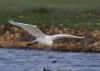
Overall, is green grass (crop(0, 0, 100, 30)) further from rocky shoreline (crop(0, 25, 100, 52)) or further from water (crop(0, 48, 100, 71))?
water (crop(0, 48, 100, 71))

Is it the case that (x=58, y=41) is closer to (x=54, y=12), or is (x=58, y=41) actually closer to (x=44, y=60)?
(x=44, y=60)

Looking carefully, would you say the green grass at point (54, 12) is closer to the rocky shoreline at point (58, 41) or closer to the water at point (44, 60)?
the rocky shoreline at point (58, 41)

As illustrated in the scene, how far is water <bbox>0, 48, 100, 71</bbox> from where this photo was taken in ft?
94.5

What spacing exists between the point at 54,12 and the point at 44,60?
12317mm

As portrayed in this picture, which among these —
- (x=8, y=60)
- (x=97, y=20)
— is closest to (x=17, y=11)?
(x=97, y=20)

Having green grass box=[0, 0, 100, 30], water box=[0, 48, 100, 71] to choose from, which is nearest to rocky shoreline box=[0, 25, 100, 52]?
green grass box=[0, 0, 100, 30]

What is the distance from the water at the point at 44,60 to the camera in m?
28.8

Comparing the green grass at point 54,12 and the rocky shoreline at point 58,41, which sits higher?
the green grass at point 54,12

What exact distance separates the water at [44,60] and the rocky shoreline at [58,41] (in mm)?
929

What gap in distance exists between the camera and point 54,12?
142ft

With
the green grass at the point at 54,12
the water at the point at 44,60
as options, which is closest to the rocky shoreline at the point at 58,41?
the green grass at the point at 54,12

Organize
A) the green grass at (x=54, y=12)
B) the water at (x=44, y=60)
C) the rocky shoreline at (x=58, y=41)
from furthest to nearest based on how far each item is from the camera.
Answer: the green grass at (x=54, y=12) → the rocky shoreline at (x=58, y=41) → the water at (x=44, y=60)

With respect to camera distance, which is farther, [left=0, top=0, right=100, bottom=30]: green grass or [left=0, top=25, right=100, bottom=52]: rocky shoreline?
[left=0, top=0, right=100, bottom=30]: green grass

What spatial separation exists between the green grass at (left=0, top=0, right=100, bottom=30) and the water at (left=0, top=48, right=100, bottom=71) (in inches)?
171
